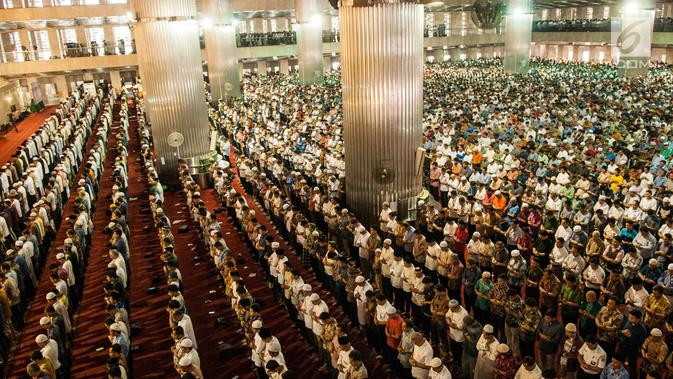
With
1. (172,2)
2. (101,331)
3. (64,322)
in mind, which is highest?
(172,2)

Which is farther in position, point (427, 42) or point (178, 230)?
point (427, 42)

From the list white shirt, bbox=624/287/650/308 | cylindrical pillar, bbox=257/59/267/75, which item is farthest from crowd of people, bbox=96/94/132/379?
cylindrical pillar, bbox=257/59/267/75

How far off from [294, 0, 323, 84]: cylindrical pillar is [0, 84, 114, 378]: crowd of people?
17.7 meters

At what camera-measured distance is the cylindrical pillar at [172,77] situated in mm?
17188

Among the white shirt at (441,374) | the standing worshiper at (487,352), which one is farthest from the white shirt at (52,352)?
the standing worshiper at (487,352)

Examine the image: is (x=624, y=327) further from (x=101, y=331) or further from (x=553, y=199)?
(x=101, y=331)

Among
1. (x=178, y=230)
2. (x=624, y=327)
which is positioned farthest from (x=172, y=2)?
(x=624, y=327)

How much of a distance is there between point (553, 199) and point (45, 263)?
36.3ft

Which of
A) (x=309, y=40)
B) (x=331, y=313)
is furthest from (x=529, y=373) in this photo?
(x=309, y=40)

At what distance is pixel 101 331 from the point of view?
32.8 ft

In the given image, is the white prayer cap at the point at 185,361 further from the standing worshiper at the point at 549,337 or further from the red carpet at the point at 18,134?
the red carpet at the point at 18,134

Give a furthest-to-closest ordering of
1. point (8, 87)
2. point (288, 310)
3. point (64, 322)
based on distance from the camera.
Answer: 1. point (8, 87)
2. point (288, 310)
3. point (64, 322)

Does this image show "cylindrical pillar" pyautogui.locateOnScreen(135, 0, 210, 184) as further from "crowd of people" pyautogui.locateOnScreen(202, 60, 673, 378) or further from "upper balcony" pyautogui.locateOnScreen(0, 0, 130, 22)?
"upper balcony" pyautogui.locateOnScreen(0, 0, 130, 22)

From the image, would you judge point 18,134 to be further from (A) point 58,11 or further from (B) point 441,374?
(B) point 441,374
